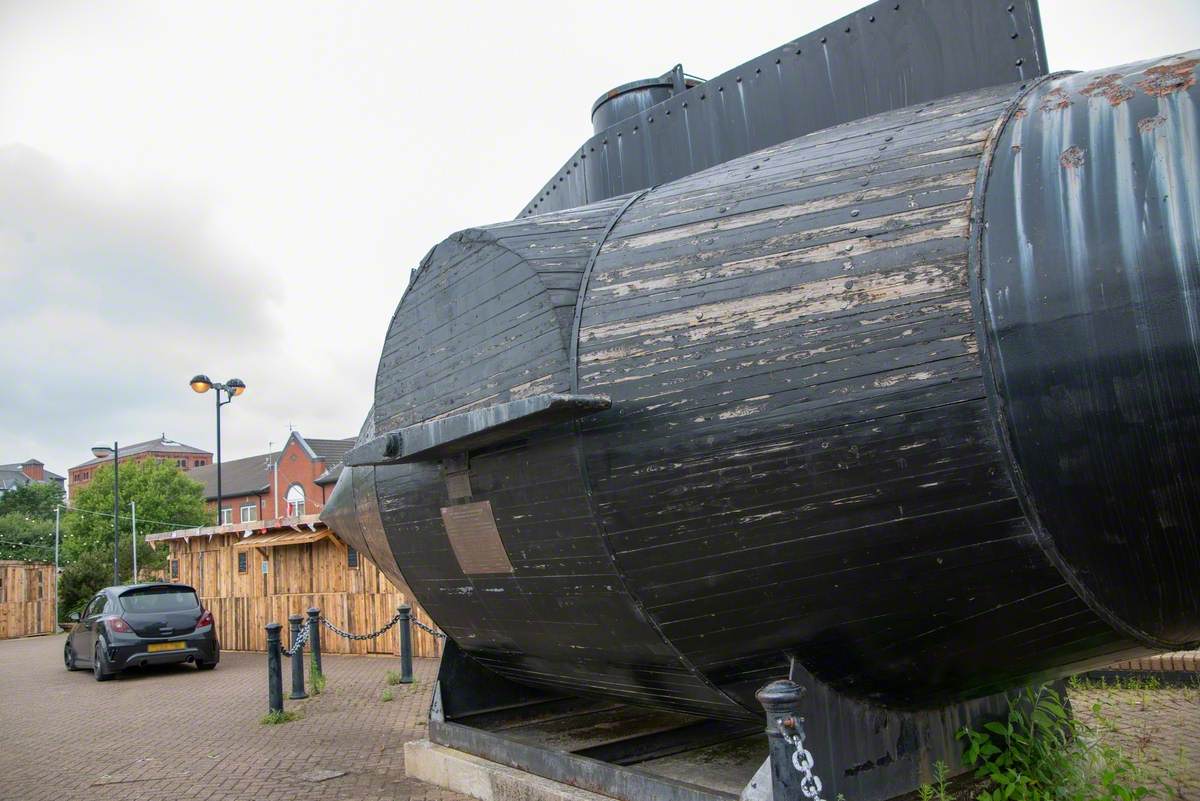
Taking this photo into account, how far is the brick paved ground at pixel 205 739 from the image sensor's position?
20.3 feet

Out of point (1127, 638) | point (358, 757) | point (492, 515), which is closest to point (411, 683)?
point (358, 757)

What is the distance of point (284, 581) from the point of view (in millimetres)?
16547

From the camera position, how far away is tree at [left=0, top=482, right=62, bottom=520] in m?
73.4

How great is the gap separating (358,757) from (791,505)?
5.08 m

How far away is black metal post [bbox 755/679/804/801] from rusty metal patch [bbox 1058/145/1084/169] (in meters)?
2.04

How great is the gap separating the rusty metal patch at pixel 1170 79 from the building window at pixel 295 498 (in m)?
50.6

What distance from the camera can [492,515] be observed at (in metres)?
4.31

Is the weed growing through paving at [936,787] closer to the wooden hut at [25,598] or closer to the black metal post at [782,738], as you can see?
the black metal post at [782,738]

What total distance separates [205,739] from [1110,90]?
8301mm

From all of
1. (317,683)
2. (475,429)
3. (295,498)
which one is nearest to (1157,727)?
(475,429)

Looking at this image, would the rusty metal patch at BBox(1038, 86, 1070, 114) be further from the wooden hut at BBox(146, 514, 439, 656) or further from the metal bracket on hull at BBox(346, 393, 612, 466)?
the wooden hut at BBox(146, 514, 439, 656)

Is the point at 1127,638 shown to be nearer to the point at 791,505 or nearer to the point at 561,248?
the point at 791,505

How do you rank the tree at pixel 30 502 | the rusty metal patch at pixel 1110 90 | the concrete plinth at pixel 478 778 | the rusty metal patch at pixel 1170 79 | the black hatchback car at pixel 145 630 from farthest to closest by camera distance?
the tree at pixel 30 502 → the black hatchback car at pixel 145 630 → the concrete plinth at pixel 478 778 → the rusty metal patch at pixel 1110 90 → the rusty metal patch at pixel 1170 79

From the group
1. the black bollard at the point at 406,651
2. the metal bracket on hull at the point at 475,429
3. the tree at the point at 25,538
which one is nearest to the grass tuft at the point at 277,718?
the black bollard at the point at 406,651
